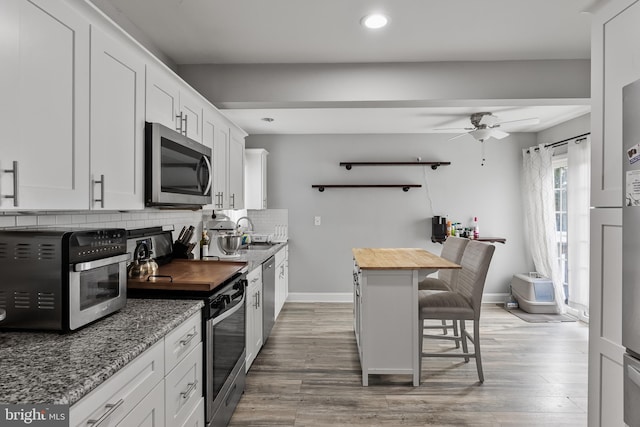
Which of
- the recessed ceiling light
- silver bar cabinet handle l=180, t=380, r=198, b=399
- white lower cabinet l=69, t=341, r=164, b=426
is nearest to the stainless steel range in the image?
silver bar cabinet handle l=180, t=380, r=198, b=399

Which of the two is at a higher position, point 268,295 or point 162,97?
point 162,97

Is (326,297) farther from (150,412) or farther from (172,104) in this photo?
(150,412)

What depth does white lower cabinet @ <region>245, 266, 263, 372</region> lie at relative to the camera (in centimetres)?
280

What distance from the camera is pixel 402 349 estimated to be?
2717 millimetres

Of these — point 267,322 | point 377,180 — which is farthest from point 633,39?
point 377,180

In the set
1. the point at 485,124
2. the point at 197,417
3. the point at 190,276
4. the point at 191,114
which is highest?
the point at 485,124

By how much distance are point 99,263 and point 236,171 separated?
2.35 meters

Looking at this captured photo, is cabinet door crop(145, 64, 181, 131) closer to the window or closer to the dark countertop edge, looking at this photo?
the dark countertop edge

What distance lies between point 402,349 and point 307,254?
2709mm

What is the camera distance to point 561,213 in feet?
15.4

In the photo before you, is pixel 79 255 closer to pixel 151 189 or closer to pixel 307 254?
pixel 151 189

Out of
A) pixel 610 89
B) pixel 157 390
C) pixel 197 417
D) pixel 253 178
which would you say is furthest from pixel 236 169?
pixel 610 89

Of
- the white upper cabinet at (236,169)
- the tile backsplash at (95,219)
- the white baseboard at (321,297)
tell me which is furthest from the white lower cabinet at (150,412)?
the white baseboard at (321,297)

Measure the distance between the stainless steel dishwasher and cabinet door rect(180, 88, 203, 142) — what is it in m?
1.33
